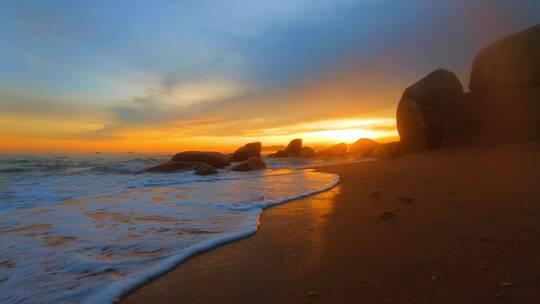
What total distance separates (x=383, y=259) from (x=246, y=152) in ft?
76.2

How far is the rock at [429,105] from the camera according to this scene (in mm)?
15606

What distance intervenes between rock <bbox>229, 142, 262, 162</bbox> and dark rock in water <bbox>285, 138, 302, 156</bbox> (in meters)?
11.4

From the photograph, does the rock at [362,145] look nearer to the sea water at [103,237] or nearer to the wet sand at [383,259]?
the sea water at [103,237]

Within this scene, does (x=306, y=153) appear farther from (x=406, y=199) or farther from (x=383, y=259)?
(x=383, y=259)

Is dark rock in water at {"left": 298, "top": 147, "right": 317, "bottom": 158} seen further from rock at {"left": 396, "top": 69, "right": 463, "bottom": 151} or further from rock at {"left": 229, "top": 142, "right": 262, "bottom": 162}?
rock at {"left": 396, "top": 69, "right": 463, "bottom": 151}

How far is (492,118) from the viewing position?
13102 mm

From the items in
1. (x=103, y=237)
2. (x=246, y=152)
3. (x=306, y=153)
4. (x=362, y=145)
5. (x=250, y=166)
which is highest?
(x=362, y=145)

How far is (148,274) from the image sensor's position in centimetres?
254

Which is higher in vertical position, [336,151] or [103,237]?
[336,151]

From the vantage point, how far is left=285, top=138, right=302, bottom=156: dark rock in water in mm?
37156

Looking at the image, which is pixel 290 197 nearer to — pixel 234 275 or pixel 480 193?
pixel 480 193

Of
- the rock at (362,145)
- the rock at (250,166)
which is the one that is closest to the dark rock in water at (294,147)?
the rock at (362,145)

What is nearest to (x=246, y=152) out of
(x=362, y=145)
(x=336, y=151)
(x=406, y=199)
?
(x=336, y=151)

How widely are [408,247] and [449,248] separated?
34 cm
